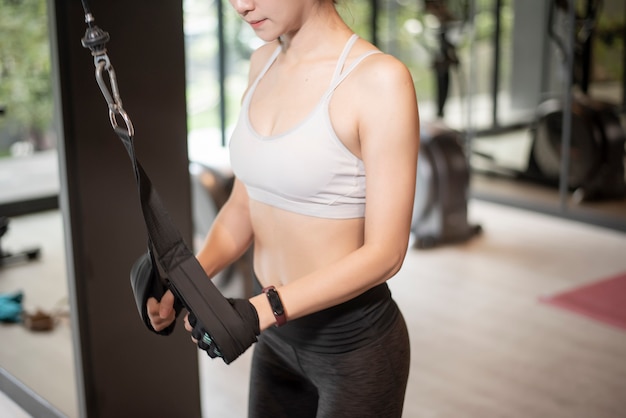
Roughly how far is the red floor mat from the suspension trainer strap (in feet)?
10.1

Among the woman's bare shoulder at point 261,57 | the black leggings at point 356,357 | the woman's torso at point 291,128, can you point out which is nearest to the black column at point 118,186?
the woman's bare shoulder at point 261,57

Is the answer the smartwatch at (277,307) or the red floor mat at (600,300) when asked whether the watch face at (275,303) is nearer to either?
the smartwatch at (277,307)

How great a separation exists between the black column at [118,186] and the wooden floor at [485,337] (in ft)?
1.69

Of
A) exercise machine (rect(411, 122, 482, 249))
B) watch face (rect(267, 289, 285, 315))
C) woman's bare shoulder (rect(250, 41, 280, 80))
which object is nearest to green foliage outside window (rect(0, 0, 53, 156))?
exercise machine (rect(411, 122, 482, 249))

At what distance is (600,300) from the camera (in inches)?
165

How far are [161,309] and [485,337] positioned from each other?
2638mm

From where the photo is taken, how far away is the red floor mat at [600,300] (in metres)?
4.00

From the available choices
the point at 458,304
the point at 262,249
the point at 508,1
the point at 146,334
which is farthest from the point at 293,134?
the point at 508,1

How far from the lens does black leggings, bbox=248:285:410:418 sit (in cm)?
148

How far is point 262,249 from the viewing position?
62.7 inches

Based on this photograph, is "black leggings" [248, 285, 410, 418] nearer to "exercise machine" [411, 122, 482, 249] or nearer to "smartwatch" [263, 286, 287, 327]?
"smartwatch" [263, 286, 287, 327]

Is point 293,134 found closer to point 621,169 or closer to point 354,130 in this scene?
point 354,130

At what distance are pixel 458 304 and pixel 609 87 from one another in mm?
2214

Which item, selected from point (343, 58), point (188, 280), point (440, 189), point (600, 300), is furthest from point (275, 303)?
point (440, 189)
